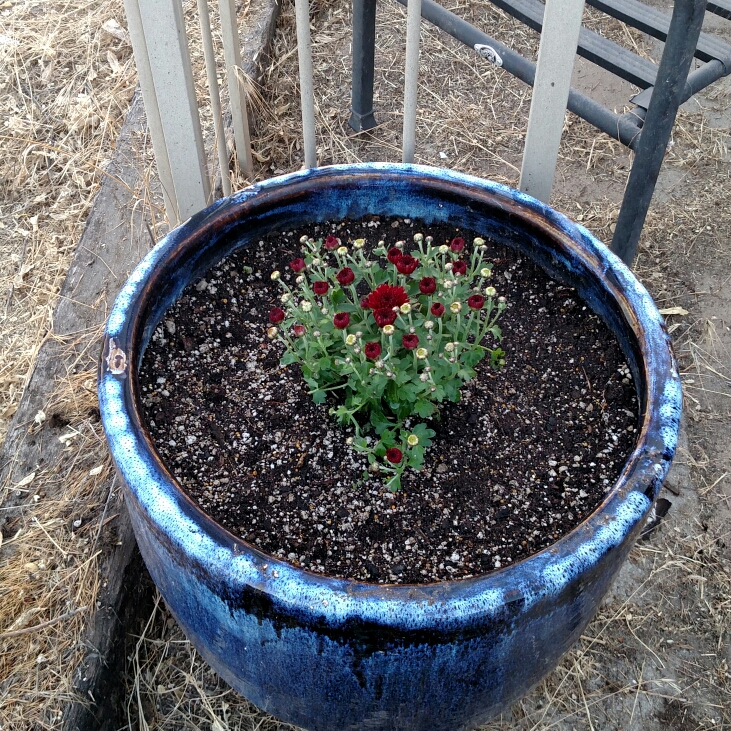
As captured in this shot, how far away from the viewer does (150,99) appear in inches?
64.4

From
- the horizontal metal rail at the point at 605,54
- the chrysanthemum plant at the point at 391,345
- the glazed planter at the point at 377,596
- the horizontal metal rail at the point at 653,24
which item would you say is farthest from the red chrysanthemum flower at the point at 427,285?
the horizontal metal rail at the point at 653,24

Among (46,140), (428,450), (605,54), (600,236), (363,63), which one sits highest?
(605,54)

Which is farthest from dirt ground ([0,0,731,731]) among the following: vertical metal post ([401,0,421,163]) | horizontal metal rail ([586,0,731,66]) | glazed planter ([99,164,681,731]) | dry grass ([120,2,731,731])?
vertical metal post ([401,0,421,163])

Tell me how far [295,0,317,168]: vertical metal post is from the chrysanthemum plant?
→ 0.51 meters

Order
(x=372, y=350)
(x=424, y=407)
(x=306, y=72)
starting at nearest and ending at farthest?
(x=372, y=350)
(x=424, y=407)
(x=306, y=72)

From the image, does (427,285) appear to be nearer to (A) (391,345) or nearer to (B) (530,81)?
(A) (391,345)

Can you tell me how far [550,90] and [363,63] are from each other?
1343 mm

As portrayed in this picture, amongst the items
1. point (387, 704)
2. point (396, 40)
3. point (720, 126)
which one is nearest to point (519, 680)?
point (387, 704)

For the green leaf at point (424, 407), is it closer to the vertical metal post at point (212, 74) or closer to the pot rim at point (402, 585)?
the pot rim at point (402, 585)

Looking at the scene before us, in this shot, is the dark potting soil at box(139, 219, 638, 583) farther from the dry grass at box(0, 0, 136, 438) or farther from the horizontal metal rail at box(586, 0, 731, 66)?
the horizontal metal rail at box(586, 0, 731, 66)

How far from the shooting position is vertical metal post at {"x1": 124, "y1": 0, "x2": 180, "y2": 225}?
5.00ft

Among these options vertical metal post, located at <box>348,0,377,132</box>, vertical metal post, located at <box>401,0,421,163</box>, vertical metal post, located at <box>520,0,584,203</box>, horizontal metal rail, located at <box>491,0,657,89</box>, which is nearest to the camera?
vertical metal post, located at <box>520,0,584,203</box>

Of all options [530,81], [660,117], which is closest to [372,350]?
[660,117]

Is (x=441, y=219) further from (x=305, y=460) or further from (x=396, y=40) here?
(x=396, y=40)
